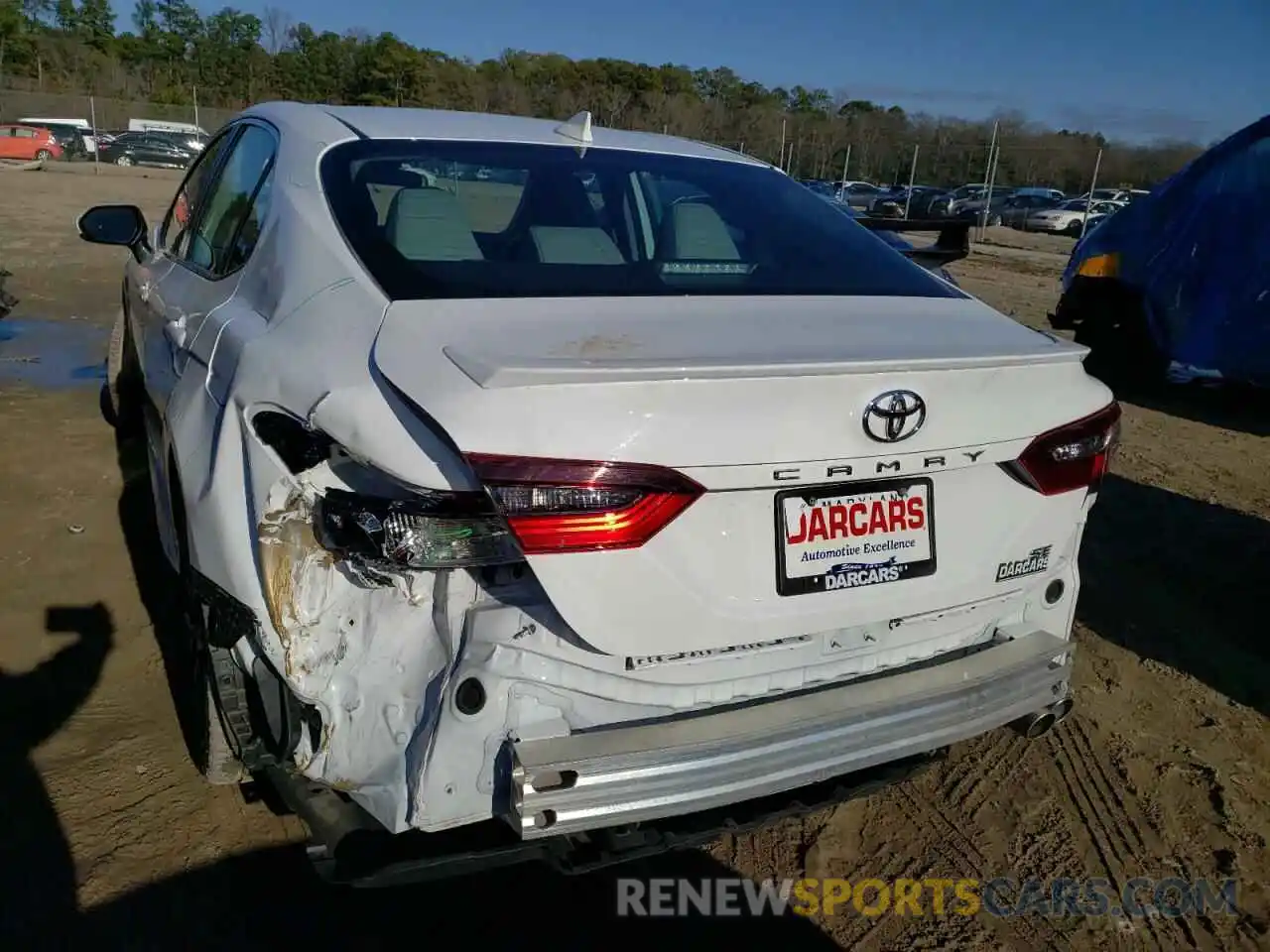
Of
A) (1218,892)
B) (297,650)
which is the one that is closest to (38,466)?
(297,650)

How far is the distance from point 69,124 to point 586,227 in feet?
134

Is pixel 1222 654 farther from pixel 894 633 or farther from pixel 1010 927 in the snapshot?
pixel 894 633

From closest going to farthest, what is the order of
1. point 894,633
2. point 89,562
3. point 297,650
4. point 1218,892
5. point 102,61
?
point 297,650, point 894,633, point 1218,892, point 89,562, point 102,61

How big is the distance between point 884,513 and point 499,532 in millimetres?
790

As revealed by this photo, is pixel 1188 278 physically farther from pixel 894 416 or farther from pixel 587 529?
pixel 587 529

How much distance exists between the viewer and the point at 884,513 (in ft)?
6.56

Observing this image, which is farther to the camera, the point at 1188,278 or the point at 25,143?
the point at 25,143

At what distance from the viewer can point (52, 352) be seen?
7.71 metres

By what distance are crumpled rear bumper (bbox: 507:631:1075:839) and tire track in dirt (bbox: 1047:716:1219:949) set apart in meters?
0.64

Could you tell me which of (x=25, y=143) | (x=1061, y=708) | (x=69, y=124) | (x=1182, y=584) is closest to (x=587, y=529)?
(x=1061, y=708)

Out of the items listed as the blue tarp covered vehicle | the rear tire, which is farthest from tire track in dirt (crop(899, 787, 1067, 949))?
the blue tarp covered vehicle

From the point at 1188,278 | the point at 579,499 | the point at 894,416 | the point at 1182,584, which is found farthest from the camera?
the point at 1188,278

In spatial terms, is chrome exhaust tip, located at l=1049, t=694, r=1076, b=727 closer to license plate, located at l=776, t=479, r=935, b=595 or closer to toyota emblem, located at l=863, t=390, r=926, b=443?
license plate, located at l=776, t=479, r=935, b=595

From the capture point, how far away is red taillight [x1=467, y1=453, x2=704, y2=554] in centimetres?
165
